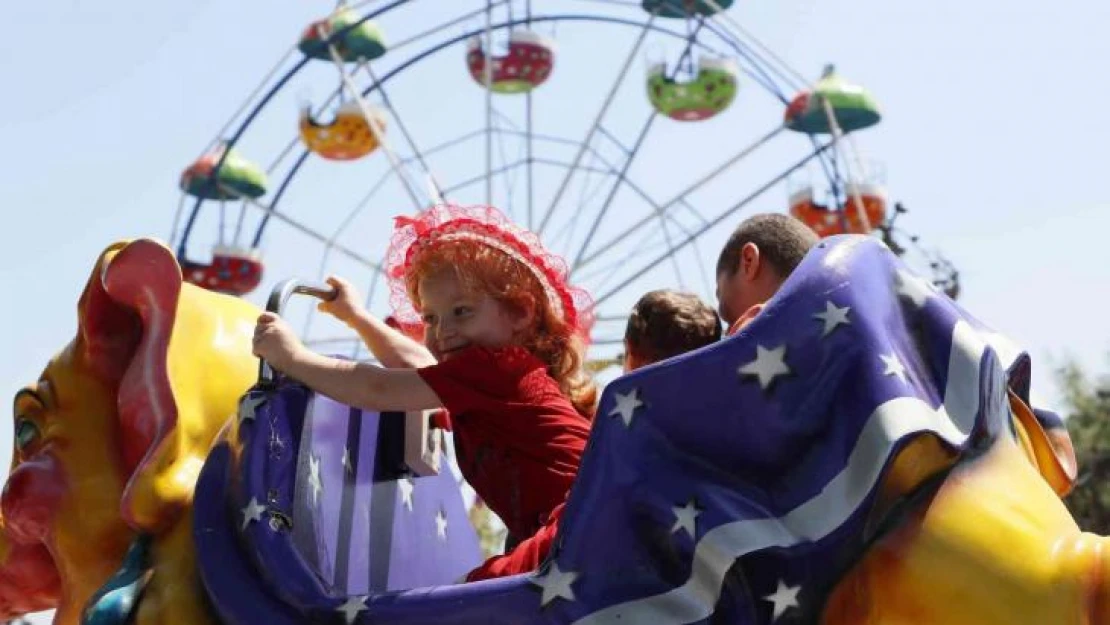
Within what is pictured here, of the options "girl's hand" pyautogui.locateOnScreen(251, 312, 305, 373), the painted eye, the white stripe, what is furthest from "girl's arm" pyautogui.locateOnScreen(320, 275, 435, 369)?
the white stripe

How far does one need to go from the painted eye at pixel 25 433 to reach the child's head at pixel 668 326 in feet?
3.92

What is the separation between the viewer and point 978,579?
2.58m

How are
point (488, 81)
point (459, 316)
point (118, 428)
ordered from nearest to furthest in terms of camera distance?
Result: point (459, 316) → point (118, 428) → point (488, 81)

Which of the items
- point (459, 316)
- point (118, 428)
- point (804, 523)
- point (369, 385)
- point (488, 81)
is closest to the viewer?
point (804, 523)

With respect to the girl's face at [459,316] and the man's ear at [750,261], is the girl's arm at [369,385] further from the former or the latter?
the man's ear at [750,261]

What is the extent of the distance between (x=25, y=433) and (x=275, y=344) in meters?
0.73

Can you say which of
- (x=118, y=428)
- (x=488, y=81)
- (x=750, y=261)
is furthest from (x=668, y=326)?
(x=488, y=81)

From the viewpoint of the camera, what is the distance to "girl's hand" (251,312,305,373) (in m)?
3.16

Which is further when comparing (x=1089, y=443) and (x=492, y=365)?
(x=1089, y=443)

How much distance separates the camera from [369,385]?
3090 mm

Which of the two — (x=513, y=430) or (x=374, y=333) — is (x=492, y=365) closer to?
(x=513, y=430)

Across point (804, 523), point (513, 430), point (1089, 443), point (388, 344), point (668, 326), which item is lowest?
point (1089, 443)

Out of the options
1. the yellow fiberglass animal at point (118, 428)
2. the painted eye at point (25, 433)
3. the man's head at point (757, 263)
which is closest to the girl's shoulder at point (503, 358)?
the man's head at point (757, 263)

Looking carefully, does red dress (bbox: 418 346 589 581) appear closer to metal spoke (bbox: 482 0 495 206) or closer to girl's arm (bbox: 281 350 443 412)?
girl's arm (bbox: 281 350 443 412)
